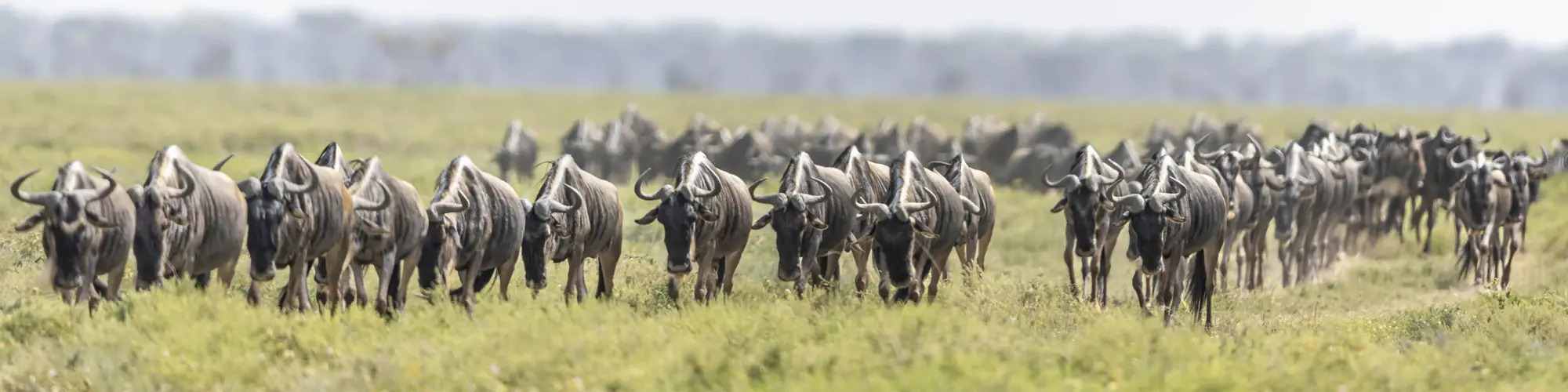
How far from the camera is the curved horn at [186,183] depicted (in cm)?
1183

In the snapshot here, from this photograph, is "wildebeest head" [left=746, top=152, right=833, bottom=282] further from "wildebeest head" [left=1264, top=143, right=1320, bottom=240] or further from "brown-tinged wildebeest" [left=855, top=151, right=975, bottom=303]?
"wildebeest head" [left=1264, top=143, right=1320, bottom=240]

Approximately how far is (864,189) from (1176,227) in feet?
9.04

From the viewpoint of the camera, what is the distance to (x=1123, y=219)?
14344 millimetres

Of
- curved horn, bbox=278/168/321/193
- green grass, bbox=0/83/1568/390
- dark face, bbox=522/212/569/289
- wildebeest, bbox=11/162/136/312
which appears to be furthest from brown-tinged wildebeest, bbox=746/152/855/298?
wildebeest, bbox=11/162/136/312

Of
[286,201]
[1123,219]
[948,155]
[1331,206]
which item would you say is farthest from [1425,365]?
[948,155]

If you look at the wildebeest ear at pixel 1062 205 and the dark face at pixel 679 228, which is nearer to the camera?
the dark face at pixel 679 228

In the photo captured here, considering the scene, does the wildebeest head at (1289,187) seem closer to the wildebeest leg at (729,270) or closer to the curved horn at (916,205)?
the curved horn at (916,205)

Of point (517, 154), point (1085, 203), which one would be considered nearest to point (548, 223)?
point (1085, 203)

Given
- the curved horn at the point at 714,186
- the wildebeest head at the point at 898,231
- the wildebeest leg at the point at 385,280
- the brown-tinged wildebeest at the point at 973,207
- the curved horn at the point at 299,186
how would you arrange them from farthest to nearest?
the brown-tinged wildebeest at the point at 973,207
the curved horn at the point at 714,186
the wildebeest head at the point at 898,231
the wildebeest leg at the point at 385,280
the curved horn at the point at 299,186

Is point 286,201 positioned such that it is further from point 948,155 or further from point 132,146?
point 132,146

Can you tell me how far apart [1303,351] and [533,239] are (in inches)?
240

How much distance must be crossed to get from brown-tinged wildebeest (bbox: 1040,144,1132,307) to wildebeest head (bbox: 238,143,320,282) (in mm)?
6303

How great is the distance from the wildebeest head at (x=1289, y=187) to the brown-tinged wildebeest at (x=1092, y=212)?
14.0 feet

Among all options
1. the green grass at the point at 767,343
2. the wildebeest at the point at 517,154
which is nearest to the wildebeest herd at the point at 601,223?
the green grass at the point at 767,343
